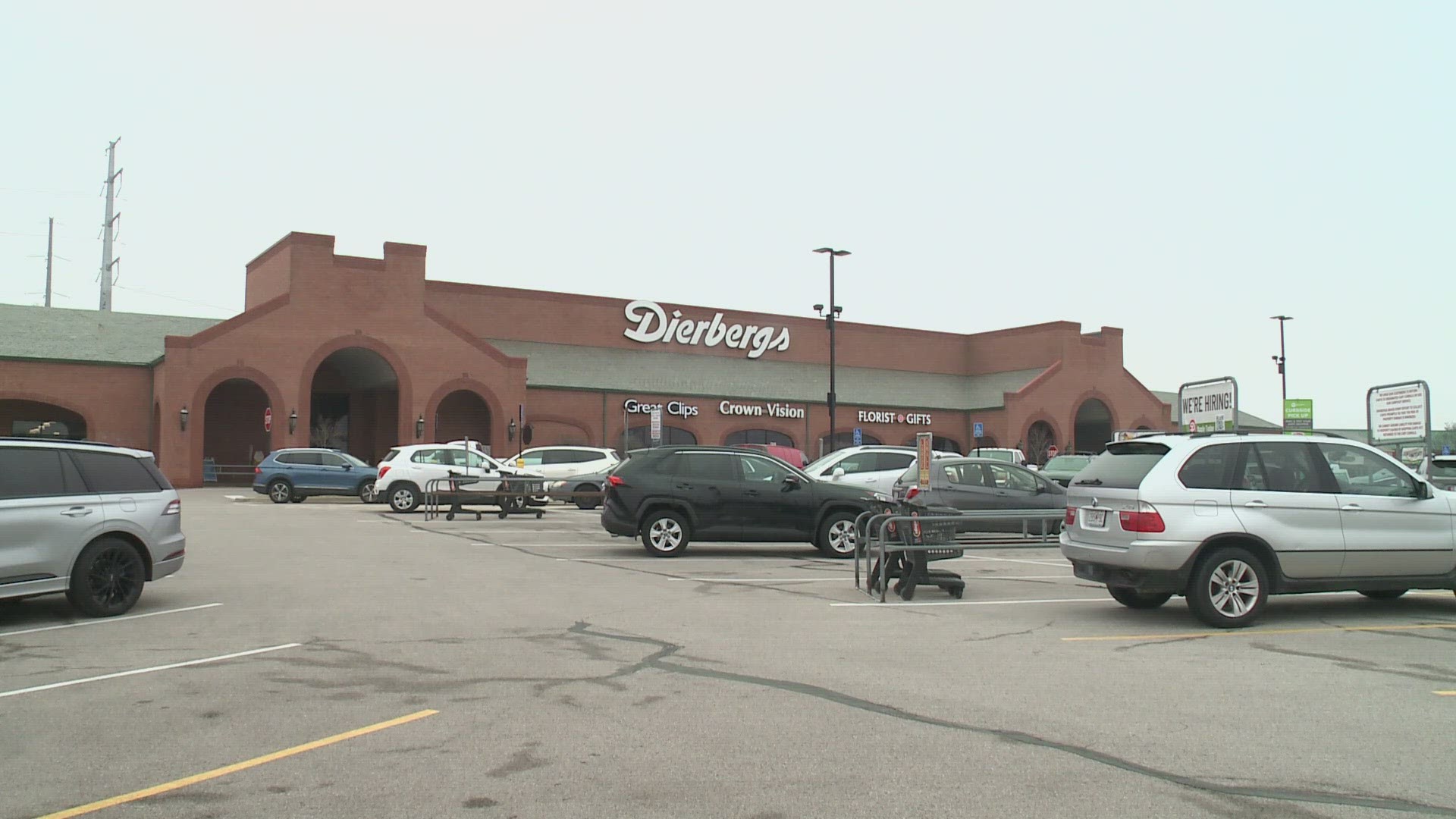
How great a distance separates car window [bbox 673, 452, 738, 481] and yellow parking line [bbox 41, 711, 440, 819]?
10544 mm

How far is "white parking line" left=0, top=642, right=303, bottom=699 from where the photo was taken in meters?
7.47

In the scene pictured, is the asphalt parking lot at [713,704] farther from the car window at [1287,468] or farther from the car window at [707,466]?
the car window at [707,466]

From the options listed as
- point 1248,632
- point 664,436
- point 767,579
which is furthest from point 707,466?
point 664,436

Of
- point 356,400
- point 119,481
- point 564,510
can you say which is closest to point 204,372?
point 356,400

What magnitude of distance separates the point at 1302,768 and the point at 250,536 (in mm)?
17375

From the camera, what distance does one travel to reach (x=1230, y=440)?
33.6ft

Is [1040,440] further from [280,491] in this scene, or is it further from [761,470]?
[761,470]

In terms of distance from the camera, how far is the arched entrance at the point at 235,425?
143ft

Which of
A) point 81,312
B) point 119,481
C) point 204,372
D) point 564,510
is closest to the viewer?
point 119,481

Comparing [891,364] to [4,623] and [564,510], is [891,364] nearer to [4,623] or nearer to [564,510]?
[564,510]

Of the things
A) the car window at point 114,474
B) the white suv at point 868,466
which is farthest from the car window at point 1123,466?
the white suv at point 868,466

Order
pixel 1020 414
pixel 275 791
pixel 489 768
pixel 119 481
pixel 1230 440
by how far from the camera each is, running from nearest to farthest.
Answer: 1. pixel 275 791
2. pixel 489 768
3. pixel 1230 440
4. pixel 119 481
5. pixel 1020 414


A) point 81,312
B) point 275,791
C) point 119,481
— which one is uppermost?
point 81,312

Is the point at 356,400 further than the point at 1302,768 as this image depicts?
Yes
